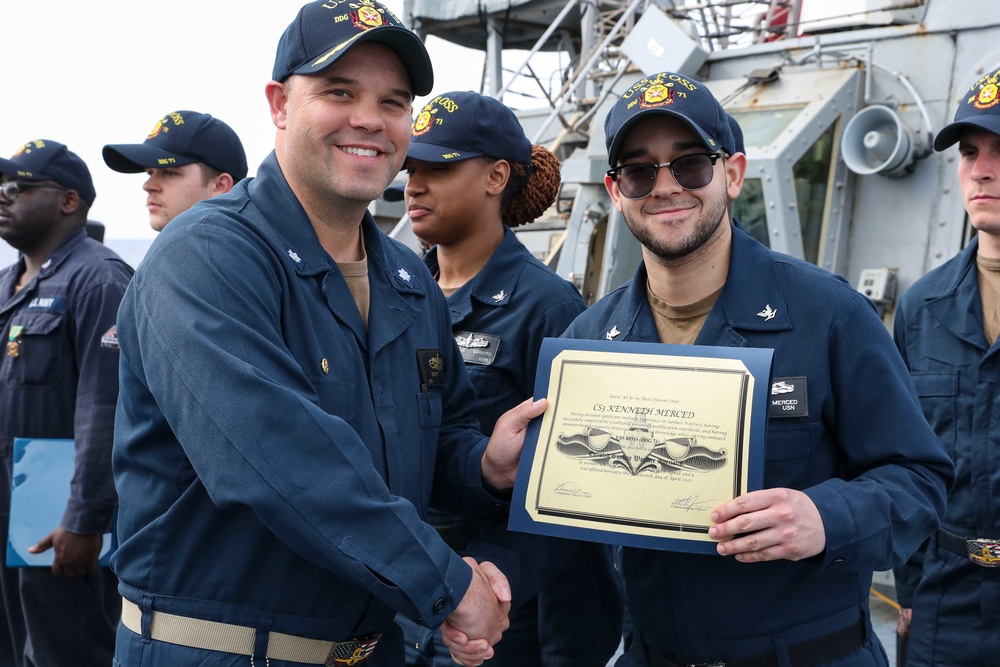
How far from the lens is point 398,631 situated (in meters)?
2.32

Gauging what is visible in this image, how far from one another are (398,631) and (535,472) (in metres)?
0.51

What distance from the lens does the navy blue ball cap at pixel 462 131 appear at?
3297mm

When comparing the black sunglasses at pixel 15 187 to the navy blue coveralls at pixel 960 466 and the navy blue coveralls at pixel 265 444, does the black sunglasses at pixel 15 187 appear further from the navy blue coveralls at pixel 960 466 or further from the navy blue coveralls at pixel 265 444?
the navy blue coveralls at pixel 960 466

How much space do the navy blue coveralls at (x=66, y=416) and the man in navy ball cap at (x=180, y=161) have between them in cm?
37

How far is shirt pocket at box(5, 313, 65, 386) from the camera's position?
4117 millimetres

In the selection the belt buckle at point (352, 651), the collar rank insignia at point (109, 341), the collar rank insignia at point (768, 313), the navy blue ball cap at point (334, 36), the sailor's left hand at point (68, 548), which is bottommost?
the sailor's left hand at point (68, 548)

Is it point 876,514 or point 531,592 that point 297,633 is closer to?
point 531,592

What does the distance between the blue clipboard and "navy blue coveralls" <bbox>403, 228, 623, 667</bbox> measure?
1.68 metres

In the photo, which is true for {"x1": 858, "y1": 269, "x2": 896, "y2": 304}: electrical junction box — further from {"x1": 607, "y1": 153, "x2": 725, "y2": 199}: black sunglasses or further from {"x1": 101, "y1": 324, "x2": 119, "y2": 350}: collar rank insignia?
{"x1": 101, "y1": 324, "x2": 119, "y2": 350}: collar rank insignia

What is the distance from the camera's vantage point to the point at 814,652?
2150mm

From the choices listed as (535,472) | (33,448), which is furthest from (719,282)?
(33,448)

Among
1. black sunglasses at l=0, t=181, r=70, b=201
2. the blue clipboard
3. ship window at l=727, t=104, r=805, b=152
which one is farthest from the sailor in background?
ship window at l=727, t=104, r=805, b=152

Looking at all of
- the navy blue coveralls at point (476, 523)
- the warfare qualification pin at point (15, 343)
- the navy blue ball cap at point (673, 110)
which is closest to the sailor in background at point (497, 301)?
the navy blue coveralls at point (476, 523)

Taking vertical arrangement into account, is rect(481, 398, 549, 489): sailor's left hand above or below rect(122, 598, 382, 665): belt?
above
